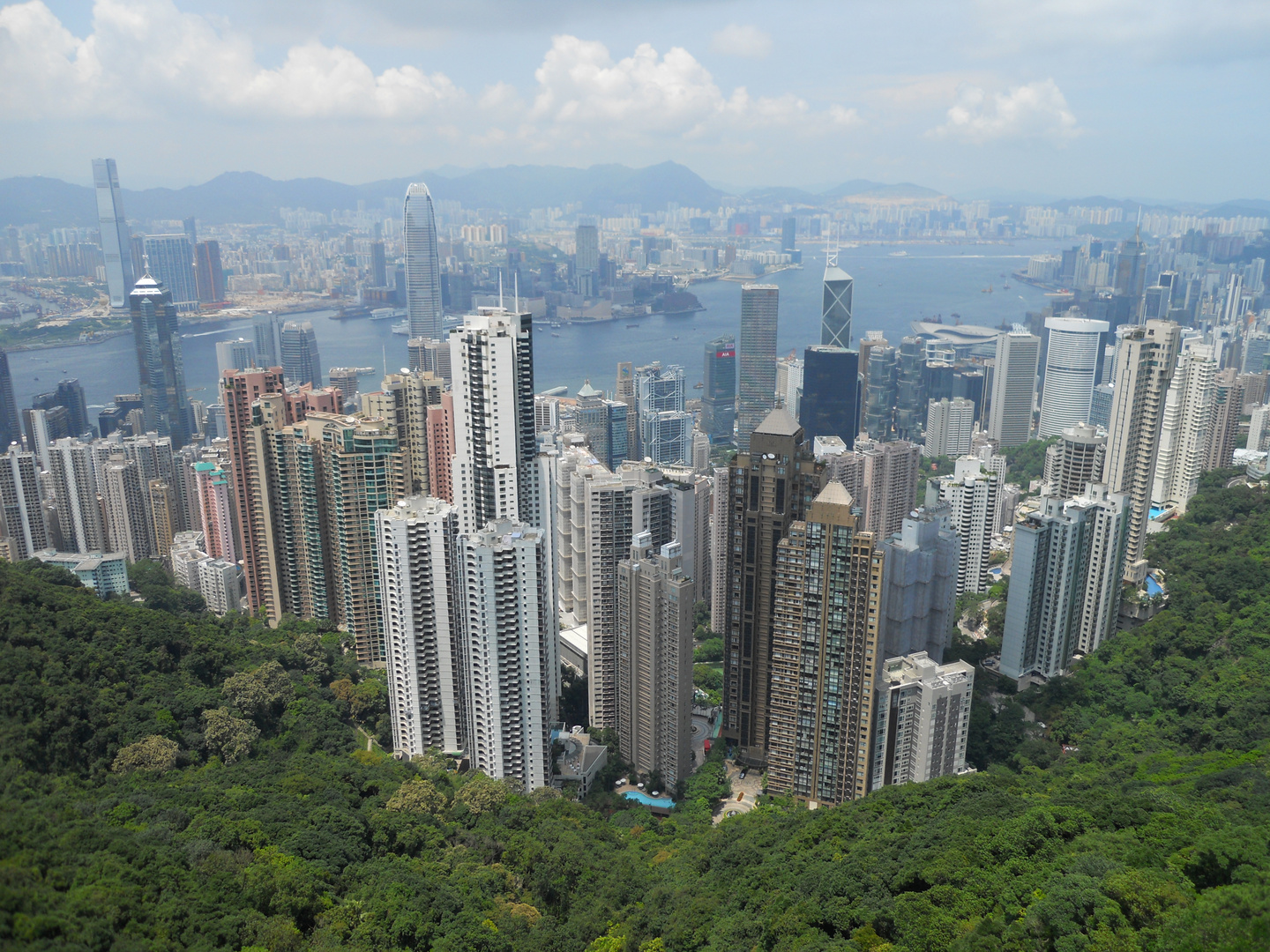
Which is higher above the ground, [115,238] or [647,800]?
[115,238]

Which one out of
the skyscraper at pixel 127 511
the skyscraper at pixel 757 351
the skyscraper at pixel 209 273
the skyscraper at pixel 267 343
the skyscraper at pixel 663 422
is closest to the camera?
the skyscraper at pixel 127 511

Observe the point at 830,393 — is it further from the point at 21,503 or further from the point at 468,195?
the point at 468,195

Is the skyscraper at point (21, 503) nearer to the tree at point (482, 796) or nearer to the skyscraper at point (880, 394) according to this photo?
the tree at point (482, 796)

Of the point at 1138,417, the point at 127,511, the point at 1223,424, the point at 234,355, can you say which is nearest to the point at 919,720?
the point at 1138,417

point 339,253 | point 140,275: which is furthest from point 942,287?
point 140,275

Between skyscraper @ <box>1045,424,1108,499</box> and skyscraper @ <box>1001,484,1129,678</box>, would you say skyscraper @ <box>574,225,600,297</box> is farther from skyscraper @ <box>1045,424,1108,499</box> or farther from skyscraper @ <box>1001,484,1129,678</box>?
skyscraper @ <box>1001,484,1129,678</box>

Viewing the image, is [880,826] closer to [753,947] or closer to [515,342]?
[753,947]

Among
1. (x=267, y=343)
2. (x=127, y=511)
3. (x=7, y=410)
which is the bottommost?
(x=127, y=511)

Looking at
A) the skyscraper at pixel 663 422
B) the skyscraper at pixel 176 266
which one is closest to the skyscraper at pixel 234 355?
the skyscraper at pixel 176 266
